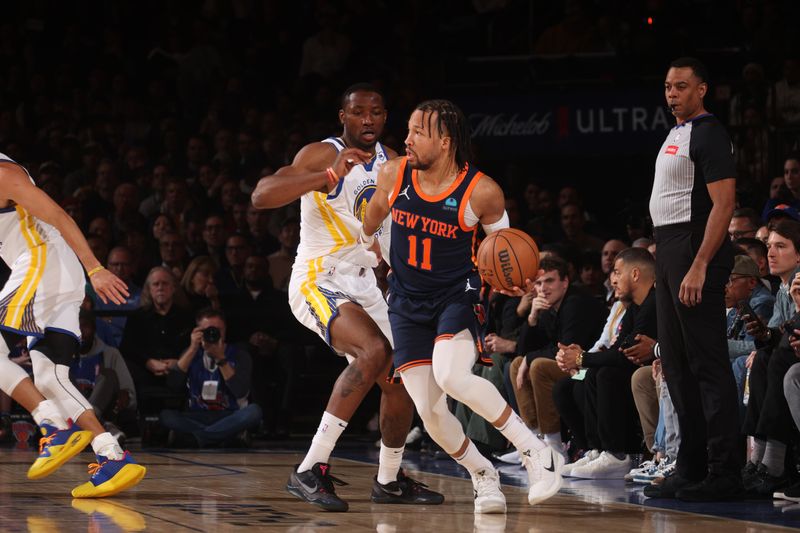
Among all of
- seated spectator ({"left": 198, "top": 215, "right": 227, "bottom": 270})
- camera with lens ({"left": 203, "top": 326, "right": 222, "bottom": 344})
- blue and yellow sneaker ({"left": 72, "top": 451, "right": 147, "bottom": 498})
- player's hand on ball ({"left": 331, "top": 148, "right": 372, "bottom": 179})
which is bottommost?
blue and yellow sneaker ({"left": 72, "top": 451, "right": 147, "bottom": 498})

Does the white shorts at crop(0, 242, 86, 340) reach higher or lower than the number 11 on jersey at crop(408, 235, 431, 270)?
lower

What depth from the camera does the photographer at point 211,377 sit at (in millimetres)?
9734

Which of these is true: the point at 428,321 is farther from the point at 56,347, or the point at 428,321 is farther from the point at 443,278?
the point at 56,347

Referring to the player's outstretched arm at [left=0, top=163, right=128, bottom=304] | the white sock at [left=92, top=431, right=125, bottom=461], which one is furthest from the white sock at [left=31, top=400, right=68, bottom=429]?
the player's outstretched arm at [left=0, top=163, right=128, bottom=304]

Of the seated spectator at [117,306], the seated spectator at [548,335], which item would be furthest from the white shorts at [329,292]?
the seated spectator at [117,306]

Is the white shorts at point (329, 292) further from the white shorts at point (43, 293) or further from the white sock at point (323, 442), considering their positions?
the white shorts at point (43, 293)

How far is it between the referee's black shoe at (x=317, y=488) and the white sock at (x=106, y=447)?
0.87 m

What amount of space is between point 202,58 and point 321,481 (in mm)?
10012

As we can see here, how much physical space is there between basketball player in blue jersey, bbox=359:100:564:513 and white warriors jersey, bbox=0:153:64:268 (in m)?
1.77

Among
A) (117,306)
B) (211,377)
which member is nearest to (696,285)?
(211,377)

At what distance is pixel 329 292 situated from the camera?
20.2 ft

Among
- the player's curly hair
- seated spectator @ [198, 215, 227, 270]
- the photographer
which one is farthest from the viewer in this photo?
seated spectator @ [198, 215, 227, 270]

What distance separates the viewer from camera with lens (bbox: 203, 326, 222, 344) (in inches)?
388

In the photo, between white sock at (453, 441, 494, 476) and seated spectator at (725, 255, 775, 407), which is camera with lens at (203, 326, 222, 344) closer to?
seated spectator at (725, 255, 775, 407)
